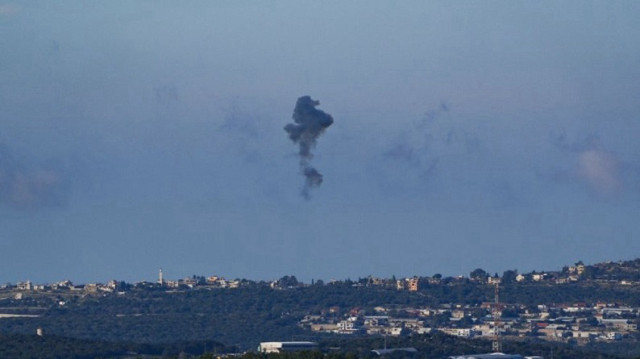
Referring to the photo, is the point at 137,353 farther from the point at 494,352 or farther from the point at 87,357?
the point at 494,352

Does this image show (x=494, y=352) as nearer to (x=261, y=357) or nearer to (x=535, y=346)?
(x=535, y=346)

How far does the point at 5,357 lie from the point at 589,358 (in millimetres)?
52958

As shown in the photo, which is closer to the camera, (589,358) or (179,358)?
(179,358)

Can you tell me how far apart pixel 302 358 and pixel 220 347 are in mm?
44429

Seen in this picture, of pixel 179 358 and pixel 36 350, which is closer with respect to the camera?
pixel 179 358

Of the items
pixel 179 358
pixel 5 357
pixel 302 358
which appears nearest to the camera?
pixel 302 358

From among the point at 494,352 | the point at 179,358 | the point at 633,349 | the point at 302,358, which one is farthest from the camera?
the point at 633,349

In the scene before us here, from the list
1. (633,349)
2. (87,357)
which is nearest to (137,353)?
(87,357)

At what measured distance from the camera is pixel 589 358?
16288cm

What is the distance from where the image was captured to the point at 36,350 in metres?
164

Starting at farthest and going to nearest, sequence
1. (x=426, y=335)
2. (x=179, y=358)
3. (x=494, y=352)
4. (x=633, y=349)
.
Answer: (x=633, y=349) < (x=426, y=335) < (x=494, y=352) < (x=179, y=358)

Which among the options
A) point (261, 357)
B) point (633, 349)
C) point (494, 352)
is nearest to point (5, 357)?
point (261, 357)

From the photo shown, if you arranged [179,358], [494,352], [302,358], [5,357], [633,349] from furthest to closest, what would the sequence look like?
[633,349] → [494,352] → [5,357] → [179,358] → [302,358]

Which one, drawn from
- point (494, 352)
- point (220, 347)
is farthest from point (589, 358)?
point (220, 347)
